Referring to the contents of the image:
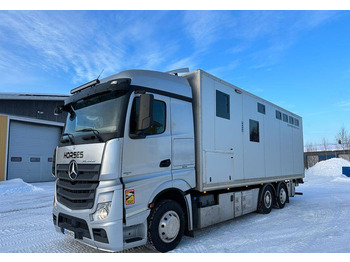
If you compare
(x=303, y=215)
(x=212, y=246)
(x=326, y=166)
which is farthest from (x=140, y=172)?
(x=326, y=166)

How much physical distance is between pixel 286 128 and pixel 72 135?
8238 mm

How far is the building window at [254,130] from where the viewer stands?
7.82 meters

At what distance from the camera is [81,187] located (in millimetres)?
4406

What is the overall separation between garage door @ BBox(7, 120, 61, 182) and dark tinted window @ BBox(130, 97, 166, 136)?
1842cm

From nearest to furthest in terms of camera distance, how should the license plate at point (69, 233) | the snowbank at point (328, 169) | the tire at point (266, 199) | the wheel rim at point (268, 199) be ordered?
the license plate at point (69, 233) < the tire at point (266, 199) < the wheel rim at point (268, 199) < the snowbank at point (328, 169)

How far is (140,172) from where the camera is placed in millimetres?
4484

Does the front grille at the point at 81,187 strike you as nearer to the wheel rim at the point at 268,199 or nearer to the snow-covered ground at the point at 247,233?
the snow-covered ground at the point at 247,233

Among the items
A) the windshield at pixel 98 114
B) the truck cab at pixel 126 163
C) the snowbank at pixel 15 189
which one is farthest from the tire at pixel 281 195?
the snowbank at pixel 15 189

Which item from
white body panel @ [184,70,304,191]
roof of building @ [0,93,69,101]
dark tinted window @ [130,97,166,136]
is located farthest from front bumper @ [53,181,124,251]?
roof of building @ [0,93,69,101]

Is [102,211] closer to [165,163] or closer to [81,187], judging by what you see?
[81,187]

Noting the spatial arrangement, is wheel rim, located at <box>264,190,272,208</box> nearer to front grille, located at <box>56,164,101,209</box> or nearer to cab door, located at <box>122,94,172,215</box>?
cab door, located at <box>122,94,172,215</box>

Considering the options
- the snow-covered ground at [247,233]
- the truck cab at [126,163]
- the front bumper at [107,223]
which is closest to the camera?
the front bumper at [107,223]

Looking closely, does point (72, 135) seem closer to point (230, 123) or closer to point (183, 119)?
point (183, 119)

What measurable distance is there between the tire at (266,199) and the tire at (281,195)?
0.42 metres
